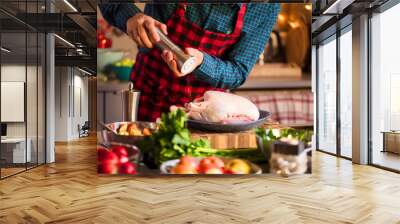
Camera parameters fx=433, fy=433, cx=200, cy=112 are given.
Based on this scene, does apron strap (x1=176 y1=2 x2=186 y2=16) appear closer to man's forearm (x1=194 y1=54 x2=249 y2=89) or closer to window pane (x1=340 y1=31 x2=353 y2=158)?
man's forearm (x1=194 y1=54 x2=249 y2=89)

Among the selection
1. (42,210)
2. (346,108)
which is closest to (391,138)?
(346,108)

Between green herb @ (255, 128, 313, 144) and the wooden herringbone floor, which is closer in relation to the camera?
green herb @ (255, 128, 313, 144)

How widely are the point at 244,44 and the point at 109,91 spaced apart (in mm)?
1219

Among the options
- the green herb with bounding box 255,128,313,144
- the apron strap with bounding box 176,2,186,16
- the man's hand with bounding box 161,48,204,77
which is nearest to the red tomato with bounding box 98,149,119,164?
the man's hand with bounding box 161,48,204,77

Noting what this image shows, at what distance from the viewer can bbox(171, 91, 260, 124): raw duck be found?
11.8 feet

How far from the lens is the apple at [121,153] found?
11.9ft

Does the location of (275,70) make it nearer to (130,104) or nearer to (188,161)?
(188,161)

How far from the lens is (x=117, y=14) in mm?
3654

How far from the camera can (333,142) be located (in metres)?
8.84

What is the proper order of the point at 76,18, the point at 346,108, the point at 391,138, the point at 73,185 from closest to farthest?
the point at 73,185 < the point at 391,138 < the point at 76,18 < the point at 346,108

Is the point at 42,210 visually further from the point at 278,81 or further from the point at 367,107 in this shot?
the point at 367,107

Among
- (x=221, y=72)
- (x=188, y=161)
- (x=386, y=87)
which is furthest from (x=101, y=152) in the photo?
(x=386, y=87)

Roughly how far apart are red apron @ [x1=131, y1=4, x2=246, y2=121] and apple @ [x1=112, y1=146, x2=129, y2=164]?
30 centimetres

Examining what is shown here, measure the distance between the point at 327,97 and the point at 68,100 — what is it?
809cm
